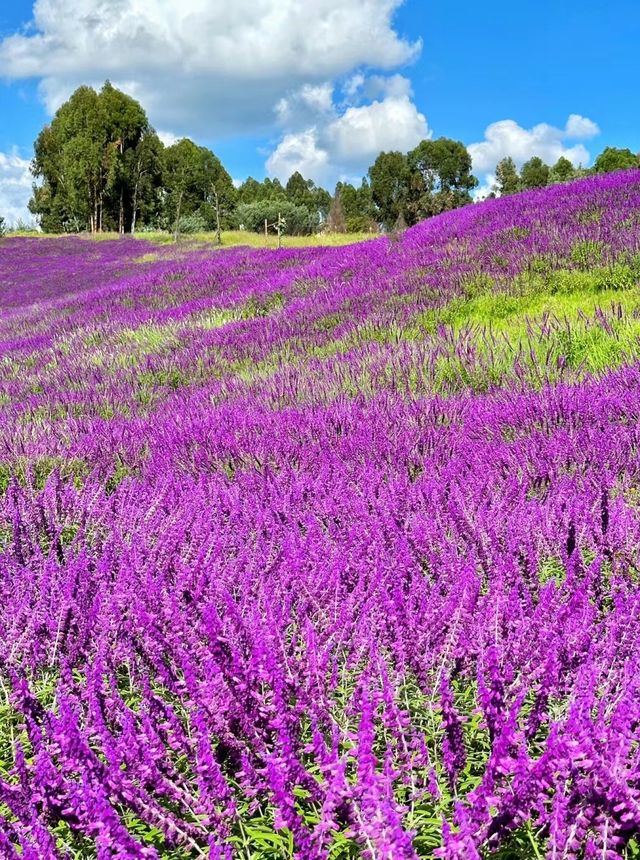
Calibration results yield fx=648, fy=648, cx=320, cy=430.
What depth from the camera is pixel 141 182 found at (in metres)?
61.1

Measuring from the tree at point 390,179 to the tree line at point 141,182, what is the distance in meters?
2.68

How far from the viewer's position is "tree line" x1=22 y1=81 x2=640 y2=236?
180ft

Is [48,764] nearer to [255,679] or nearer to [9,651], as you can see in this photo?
[255,679]

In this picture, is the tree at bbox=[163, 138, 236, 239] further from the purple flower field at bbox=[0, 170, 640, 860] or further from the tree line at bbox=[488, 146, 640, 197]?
the purple flower field at bbox=[0, 170, 640, 860]

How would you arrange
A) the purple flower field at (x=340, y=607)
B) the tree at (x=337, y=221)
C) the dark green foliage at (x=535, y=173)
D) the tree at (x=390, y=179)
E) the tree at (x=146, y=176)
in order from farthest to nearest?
the tree at (x=390, y=179)
the dark green foliage at (x=535, y=173)
the tree at (x=337, y=221)
the tree at (x=146, y=176)
the purple flower field at (x=340, y=607)

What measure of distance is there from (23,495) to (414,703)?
2.41m

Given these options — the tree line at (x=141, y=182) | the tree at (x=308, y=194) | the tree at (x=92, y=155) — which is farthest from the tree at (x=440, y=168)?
the tree at (x=92, y=155)

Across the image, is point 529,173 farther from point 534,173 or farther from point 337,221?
point 337,221

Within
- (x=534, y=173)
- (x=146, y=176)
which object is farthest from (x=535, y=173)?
(x=146, y=176)

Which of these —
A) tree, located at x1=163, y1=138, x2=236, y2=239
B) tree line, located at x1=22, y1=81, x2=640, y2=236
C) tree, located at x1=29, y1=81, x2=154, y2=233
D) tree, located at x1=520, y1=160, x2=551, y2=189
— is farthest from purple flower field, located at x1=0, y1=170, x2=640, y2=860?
tree, located at x1=520, y1=160, x2=551, y2=189

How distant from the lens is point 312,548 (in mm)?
2090

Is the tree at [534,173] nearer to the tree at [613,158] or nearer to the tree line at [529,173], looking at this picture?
the tree line at [529,173]

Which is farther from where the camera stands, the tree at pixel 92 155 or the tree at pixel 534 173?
the tree at pixel 534 173

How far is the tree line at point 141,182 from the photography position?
54812mm
